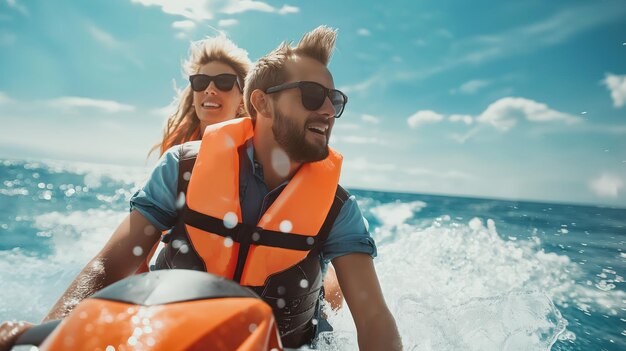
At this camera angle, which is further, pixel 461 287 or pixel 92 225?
pixel 92 225

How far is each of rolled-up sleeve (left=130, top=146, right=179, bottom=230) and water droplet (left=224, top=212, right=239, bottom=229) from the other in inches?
13.1

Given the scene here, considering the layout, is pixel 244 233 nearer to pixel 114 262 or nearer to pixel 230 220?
pixel 230 220

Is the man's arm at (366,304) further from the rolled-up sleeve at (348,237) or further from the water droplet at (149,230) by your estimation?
the water droplet at (149,230)

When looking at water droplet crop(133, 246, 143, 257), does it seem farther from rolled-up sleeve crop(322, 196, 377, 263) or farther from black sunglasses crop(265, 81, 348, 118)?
black sunglasses crop(265, 81, 348, 118)

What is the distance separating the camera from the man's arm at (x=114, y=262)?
1623 mm

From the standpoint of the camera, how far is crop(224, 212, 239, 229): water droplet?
1946 mm

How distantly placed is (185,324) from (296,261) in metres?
1.18

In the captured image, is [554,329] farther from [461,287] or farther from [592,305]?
[592,305]

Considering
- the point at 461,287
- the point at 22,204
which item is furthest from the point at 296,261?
the point at 22,204

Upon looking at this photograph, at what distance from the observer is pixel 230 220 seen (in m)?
1.95

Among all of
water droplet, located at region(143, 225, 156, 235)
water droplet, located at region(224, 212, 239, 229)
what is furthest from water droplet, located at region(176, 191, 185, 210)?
water droplet, located at region(224, 212, 239, 229)

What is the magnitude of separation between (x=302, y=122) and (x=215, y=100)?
2197 millimetres

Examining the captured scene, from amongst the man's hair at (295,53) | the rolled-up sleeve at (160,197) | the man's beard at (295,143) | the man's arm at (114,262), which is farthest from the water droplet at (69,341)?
the man's hair at (295,53)

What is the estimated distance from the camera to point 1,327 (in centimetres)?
102
